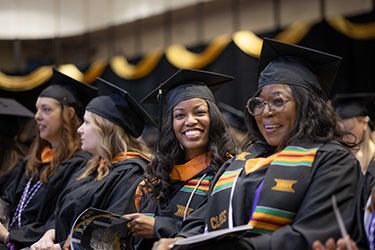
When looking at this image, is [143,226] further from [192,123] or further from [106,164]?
[106,164]

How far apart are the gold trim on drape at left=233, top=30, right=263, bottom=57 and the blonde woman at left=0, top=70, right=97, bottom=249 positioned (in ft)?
7.67

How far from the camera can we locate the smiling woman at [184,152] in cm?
298

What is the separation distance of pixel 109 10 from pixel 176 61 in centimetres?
215

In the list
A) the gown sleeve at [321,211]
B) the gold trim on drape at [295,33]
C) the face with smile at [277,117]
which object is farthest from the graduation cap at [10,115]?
the gown sleeve at [321,211]

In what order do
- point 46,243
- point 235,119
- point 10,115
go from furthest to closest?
point 10,115 < point 235,119 < point 46,243

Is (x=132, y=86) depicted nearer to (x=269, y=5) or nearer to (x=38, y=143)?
(x=269, y=5)

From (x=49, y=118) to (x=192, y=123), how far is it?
6.14 feet

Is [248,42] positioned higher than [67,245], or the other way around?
[248,42]

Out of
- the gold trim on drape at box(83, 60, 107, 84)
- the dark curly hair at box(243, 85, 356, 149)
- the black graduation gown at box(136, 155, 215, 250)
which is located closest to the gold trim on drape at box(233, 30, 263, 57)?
the gold trim on drape at box(83, 60, 107, 84)

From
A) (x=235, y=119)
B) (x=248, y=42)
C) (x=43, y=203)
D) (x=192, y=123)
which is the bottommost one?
(x=43, y=203)

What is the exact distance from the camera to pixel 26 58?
8680mm

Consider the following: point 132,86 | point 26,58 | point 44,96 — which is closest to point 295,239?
point 44,96

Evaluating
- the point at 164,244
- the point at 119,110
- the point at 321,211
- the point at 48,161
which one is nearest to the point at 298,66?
the point at 321,211

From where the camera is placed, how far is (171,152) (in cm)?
321
